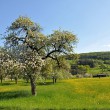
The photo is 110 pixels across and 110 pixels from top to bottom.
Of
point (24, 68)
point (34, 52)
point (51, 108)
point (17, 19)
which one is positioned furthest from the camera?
point (17, 19)

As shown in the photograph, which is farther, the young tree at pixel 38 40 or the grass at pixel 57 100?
the young tree at pixel 38 40

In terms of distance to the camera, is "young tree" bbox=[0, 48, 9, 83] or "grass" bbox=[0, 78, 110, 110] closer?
"grass" bbox=[0, 78, 110, 110]

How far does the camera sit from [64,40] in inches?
1761

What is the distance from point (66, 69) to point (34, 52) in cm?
707

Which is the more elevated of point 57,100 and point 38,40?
point 38,40

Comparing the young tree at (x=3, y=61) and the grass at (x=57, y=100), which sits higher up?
the young tree at (x=3, y=61)

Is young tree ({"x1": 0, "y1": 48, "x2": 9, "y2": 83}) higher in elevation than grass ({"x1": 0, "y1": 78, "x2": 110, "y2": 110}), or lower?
higher

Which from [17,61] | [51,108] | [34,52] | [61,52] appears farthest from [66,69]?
[51,108]

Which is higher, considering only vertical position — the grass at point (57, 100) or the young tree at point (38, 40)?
the young tree at point (38, 40)

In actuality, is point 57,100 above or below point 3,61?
below

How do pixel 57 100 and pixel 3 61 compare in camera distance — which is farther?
pixel 57 100

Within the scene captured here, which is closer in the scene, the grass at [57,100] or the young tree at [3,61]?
the grass at [57,100]

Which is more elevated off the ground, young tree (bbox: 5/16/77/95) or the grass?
young tree (bbox: 5/16/77/95)

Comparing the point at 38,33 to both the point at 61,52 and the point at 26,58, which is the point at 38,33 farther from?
the point at 26,58
